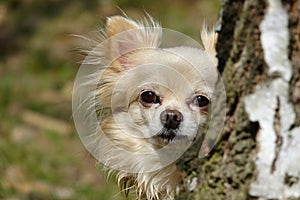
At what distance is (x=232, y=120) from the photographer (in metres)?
2.12

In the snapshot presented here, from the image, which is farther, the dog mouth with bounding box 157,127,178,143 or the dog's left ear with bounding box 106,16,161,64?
the dog's left ear with bounding box 106,16,161,64

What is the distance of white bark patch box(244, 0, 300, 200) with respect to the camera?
2.02 m

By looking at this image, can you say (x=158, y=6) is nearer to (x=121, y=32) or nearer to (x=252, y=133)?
(x=121, y=32)

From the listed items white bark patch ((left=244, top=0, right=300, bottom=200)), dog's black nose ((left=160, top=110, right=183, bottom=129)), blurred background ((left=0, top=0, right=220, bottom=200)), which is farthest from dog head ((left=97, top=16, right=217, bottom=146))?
white bark patch ((left=244, top=0, right=300, bottom=200))

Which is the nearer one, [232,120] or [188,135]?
[232,120]

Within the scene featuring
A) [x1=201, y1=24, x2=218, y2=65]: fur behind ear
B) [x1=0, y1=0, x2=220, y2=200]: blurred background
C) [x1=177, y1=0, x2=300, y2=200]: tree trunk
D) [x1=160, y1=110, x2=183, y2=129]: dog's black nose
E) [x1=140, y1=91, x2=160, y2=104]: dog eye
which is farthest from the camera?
[x1=0, y1=0, x2=220, y2=200]: blurred background

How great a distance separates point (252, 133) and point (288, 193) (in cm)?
19

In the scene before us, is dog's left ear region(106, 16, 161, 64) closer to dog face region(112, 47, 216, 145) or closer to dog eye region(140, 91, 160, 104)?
dog face region(112, 47, 216, 145)

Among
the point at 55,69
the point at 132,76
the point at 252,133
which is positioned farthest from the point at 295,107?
the point at 55,69

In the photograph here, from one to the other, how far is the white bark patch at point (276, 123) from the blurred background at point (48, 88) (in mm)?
2554

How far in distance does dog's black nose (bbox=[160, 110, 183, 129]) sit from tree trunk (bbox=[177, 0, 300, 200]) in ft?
3.69

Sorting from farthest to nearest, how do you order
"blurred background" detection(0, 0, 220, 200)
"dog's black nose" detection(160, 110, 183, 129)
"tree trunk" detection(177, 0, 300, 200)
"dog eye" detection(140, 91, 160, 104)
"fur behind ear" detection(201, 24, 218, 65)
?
1. "blurred background" detection(0, 0, 220, 200)
2. "fur behind ear" detection(201, 24, 218, 65)
3. "dog eye" detection(140, 91, 160, 104)
4. "dog's black nose" detection(160, 110, 183, 129)
5. "tree trunk" detection(177, 0, 300, 200)

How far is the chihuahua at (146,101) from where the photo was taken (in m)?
3.31

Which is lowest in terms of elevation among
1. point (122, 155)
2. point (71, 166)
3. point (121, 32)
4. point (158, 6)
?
point (71, 166)
